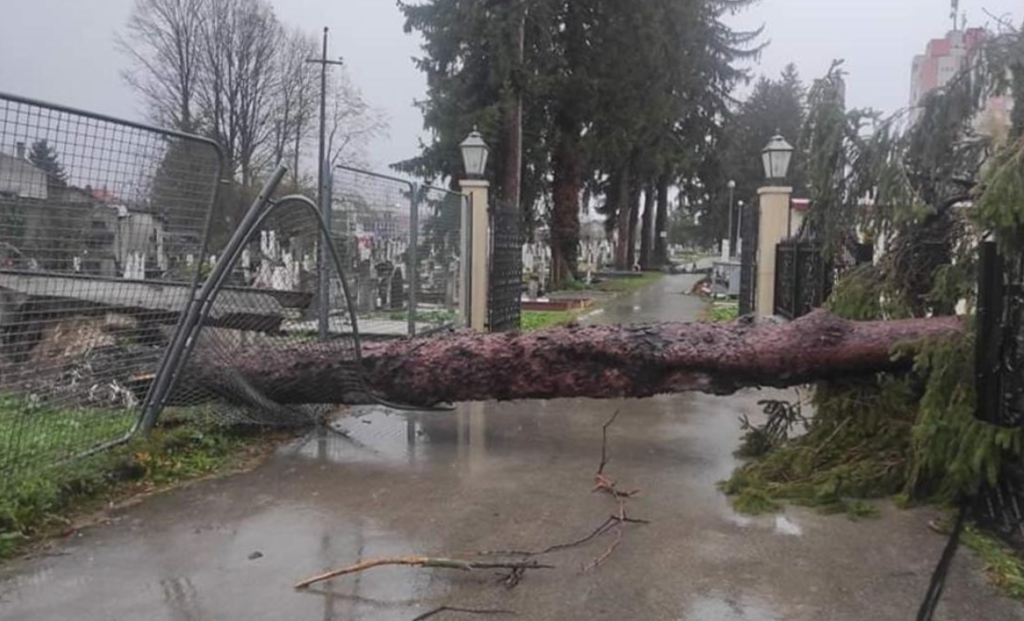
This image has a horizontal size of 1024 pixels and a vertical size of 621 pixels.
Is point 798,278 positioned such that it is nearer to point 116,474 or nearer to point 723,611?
point 723,611

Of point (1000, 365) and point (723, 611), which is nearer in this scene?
point (723, 611)

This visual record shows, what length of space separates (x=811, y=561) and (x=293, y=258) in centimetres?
487

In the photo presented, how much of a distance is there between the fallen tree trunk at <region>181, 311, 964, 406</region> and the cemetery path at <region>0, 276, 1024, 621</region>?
1.46 ft

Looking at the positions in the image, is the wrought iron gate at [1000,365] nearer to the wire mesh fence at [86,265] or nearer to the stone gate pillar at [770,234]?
the wire mesh fence at [86,265]

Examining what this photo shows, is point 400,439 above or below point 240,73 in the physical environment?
below

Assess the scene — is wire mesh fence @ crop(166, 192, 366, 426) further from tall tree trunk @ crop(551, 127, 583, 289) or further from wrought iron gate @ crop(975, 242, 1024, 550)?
tall tree trunk @ crop(551, 127, 583, 289)

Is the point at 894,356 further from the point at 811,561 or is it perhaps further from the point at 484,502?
the point at 484,502

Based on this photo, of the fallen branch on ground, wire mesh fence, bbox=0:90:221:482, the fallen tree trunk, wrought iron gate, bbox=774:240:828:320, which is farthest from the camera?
wrought iron gate, bbox=774:240:828:320

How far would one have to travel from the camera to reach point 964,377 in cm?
434

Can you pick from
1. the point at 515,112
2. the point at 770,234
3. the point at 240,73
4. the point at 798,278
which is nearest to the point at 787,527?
the point at 798,278

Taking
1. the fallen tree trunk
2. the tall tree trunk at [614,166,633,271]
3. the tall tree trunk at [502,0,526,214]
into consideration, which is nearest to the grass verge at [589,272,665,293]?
the tall tree trunk at [614,166,633,271]

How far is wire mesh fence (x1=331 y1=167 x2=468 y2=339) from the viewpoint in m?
7.92

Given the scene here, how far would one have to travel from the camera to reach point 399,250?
888 cm

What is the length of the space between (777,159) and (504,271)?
4232 millimetres
